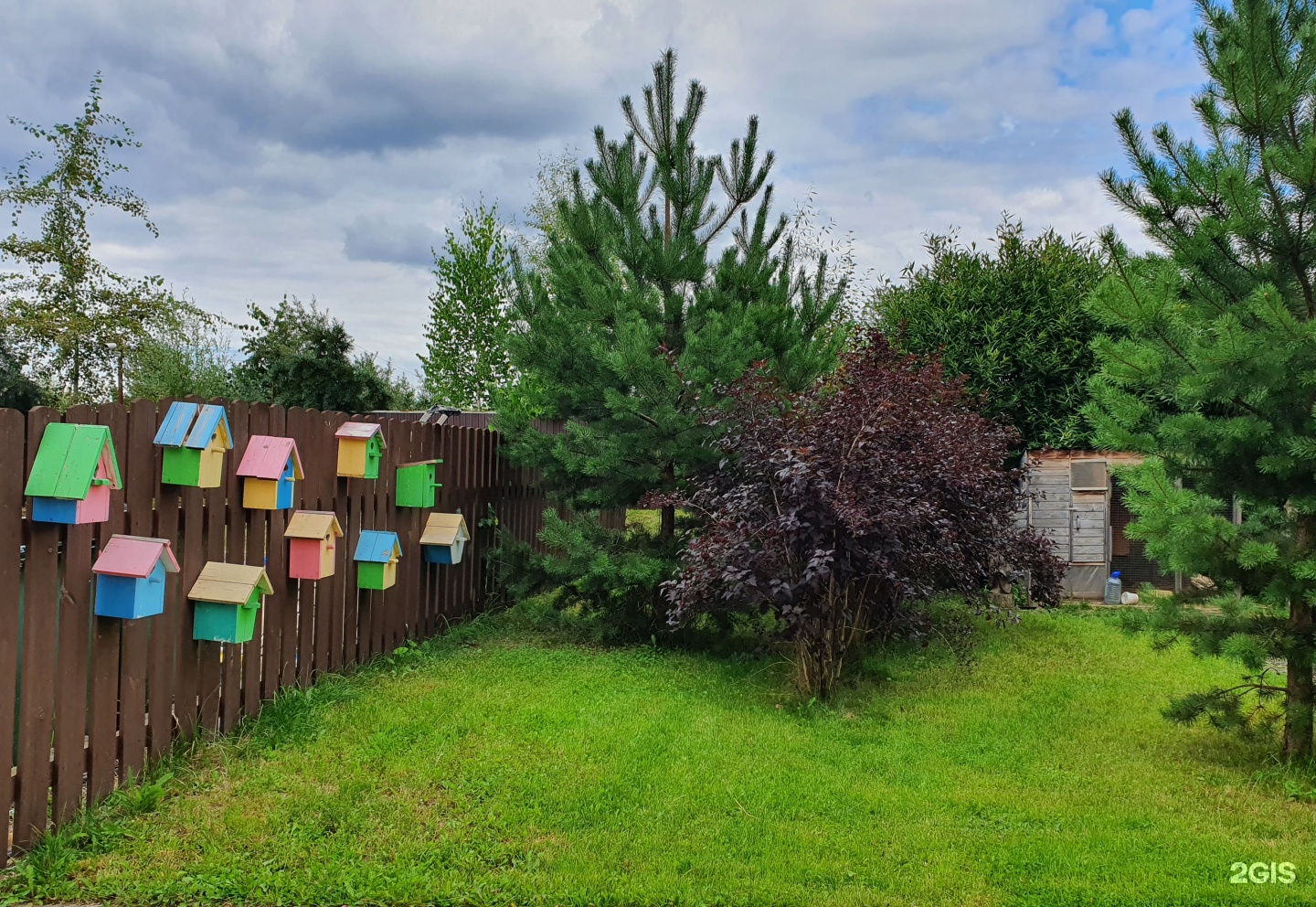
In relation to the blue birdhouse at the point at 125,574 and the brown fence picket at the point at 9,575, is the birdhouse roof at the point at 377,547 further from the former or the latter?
the brown fence picket at the point at 9,575

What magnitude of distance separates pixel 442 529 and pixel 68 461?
3.51 metres

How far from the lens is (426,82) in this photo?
7.34m

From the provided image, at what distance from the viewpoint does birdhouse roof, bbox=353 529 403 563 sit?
5473 millimetres

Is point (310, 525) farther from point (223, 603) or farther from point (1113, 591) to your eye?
point (1113, 591)

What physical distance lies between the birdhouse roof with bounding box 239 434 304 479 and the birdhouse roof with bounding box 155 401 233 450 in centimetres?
45

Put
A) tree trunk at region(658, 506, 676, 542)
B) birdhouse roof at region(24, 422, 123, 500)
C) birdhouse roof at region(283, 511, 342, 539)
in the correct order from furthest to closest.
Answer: tree trunk at region(658, 506, 676, 542) → birdhouse roof at region(283, 511, 342, 539) → birdhouse roof at region(24, 422, 123, 500)

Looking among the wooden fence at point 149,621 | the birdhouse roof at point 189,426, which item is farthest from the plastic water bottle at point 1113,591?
the birdhouse roof at point 189,426

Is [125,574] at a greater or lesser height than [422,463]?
lesser

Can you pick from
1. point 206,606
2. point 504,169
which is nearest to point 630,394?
point 206,606

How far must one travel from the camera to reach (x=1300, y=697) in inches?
160

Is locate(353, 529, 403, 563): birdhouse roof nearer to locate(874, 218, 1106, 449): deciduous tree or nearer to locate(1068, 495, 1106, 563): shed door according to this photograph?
locate(874, 218, 1106, 449): deciduous tree

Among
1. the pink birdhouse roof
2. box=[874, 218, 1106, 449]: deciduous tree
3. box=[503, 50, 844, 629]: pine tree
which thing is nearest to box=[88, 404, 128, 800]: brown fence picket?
the pink birdhouse roof

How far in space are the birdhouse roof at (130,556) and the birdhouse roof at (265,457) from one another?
0.89m

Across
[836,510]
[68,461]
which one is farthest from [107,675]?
[836,510]
